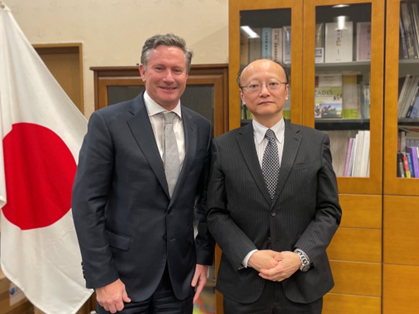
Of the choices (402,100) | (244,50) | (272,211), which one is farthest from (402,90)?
(272,211)

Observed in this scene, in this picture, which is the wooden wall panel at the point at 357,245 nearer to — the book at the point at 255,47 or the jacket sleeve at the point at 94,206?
the book at the point at 255,47

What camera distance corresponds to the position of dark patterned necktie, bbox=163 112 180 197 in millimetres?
1339

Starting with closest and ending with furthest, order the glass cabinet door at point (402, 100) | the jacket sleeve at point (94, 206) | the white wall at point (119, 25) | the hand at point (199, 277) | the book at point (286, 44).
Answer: the jacket sleeve at point (94, 206) < the hand at point (199, 277) < the glass cabinet door at point (402, 100) < the book at point (286, 44) < the white wall at point (119, 25)

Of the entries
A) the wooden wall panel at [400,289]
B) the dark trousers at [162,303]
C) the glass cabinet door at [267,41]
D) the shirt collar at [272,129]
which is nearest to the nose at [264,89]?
the shirt collar at [272,129]

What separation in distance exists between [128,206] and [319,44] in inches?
53.7

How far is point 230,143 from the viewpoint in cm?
144

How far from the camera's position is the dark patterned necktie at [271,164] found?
1.36m

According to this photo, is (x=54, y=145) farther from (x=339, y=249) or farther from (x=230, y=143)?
(x=339, y=249)

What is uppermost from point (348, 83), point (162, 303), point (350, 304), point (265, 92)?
point (348, 83)

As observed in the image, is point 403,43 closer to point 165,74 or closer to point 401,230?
point 401,230

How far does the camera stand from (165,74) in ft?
4.30

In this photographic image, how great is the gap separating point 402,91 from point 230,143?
3.53 feet

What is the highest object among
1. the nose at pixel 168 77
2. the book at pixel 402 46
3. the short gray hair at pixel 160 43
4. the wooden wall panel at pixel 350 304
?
the book at pixel 402 46

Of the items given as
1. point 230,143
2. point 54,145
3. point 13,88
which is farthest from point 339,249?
point 13,88
